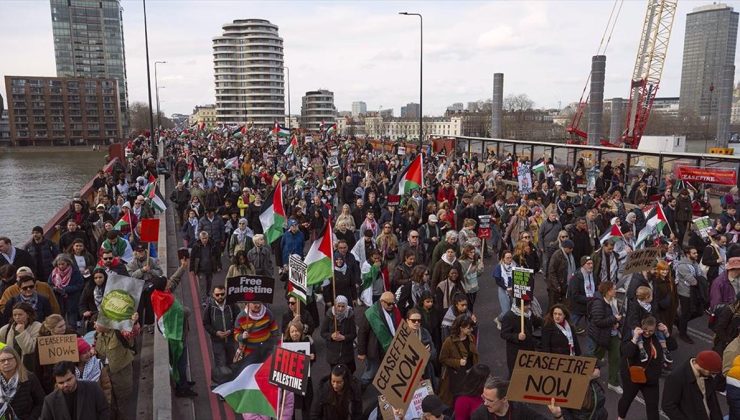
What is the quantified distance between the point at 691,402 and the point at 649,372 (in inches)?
39.6

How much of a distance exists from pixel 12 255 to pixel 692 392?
31.8 feet

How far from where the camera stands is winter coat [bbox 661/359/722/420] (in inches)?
206

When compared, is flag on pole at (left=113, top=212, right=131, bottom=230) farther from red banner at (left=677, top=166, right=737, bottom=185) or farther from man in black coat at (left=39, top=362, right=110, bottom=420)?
red banner at (left=677, top=166, right=737, bottom=185)

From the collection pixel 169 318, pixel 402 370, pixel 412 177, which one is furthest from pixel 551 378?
pixel 412 177

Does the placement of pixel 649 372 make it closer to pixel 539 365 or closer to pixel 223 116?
pixel 539 365

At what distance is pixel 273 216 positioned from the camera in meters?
11.7

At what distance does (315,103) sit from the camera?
174125mm

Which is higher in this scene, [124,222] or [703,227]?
[703,227]

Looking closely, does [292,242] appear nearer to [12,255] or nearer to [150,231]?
[150,231]

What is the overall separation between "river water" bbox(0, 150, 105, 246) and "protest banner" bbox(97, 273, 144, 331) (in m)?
31.6

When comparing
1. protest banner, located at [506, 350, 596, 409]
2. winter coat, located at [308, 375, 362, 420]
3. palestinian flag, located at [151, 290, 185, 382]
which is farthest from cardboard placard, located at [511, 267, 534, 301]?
palestinian flag, located at [151, 290, 185, 382]

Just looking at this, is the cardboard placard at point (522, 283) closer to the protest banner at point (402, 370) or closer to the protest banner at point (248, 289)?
the protest banner at point (402, 370)

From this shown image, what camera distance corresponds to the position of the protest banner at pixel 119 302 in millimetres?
6984

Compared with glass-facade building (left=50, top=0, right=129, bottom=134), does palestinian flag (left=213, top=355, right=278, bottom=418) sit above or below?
below
